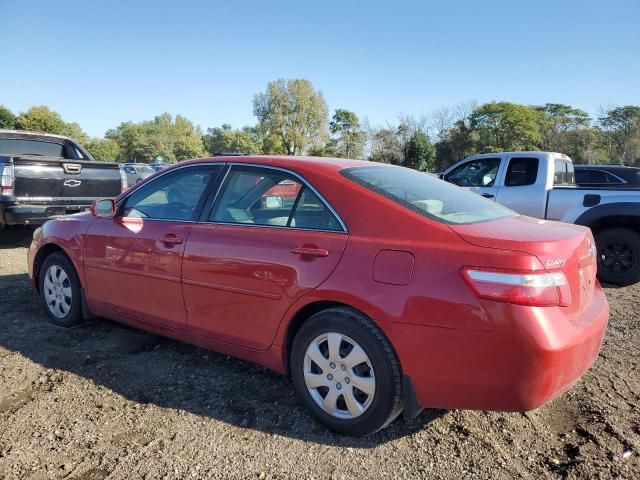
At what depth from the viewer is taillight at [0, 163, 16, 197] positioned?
6.81 m

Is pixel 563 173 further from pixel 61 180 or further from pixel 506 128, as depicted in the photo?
pixel 506 128

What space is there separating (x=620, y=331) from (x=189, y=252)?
395cm

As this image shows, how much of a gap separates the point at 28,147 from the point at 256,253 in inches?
311

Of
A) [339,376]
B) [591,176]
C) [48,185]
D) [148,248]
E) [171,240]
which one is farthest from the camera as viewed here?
[591,176]

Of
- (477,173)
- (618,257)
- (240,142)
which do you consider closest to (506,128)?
(240,142)

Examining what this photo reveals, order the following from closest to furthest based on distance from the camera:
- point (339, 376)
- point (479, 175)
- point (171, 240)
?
1. point (339, 376)
2. point (171, 240)
3. point (479, 175)

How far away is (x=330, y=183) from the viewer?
9.52 ft

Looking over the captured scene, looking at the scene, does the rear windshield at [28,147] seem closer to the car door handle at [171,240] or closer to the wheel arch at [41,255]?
the wheel arch at [41,255]

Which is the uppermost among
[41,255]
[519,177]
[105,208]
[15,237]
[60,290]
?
[519,177]

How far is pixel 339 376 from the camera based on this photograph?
266 cm

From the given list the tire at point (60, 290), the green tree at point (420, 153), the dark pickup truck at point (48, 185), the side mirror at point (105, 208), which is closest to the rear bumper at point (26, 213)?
the dark pickup truck at point (48, 185)

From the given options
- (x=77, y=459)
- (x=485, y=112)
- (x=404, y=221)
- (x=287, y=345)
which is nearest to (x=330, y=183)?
(x=404, y=221)

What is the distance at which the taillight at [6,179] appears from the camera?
681 cm

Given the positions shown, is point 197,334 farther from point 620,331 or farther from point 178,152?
point 178,152
